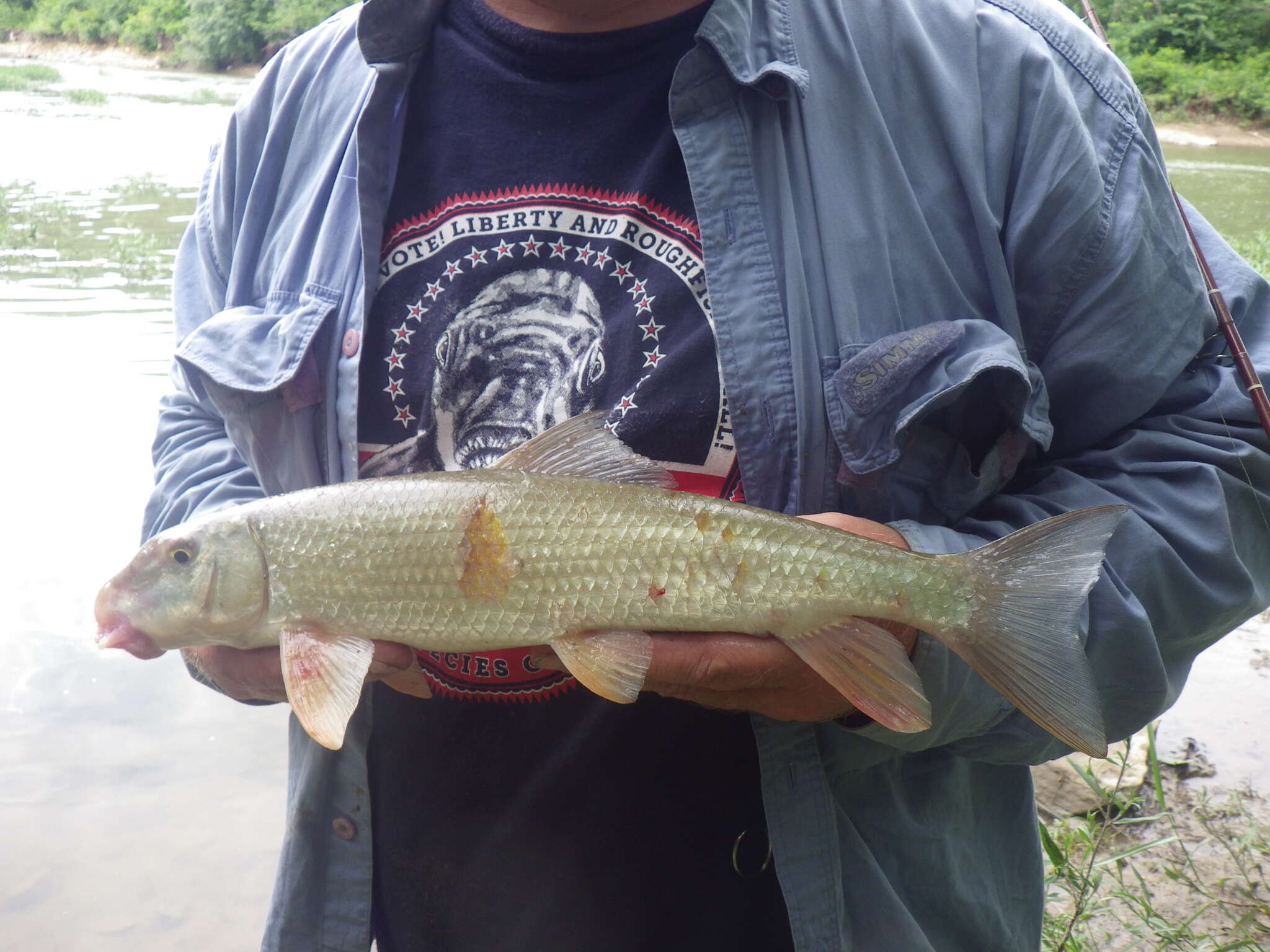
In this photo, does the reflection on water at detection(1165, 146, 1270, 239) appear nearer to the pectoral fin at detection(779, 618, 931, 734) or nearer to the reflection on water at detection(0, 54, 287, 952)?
the reflection on water at detection(0, 54, 287, 952)

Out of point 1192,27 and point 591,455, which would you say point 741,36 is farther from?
point 1192,27

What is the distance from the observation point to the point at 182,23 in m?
35.5

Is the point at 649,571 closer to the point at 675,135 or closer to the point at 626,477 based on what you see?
the point at 626,477

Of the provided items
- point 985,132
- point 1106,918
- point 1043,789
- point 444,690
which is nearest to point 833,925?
point 444,690

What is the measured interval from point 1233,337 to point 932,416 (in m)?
0.43

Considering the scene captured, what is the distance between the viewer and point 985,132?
155cm

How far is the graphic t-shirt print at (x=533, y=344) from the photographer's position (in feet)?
5.24

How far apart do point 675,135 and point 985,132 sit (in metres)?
0.45

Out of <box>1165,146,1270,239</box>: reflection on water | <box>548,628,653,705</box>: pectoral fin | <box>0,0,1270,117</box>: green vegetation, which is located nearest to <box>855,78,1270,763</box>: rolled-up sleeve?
<box>548,628,653,705</box>: pectoral fin

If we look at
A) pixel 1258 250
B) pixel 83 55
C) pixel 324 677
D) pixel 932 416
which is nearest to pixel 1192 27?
pixel 1258 250

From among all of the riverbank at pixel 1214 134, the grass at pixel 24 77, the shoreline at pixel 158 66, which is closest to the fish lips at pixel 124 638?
the shoreline at pixel 158 66

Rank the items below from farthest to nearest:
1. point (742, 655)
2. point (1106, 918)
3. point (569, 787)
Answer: point (1106, 918) → point (569, 787) → point (742, 655)

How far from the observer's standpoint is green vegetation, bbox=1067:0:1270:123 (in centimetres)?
2731

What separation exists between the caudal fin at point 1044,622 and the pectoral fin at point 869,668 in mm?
79
